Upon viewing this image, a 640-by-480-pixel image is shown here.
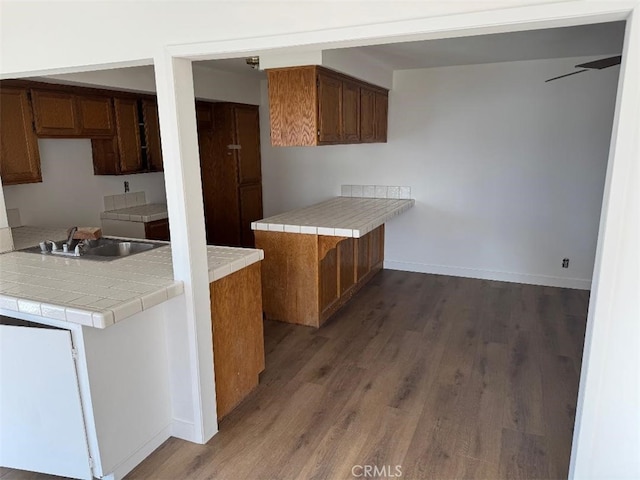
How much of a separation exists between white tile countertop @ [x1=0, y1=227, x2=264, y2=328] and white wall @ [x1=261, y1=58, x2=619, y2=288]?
2.83 metres

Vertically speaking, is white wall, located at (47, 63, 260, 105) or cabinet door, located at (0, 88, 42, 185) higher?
white wall, located at (47, 63, 260, 105)

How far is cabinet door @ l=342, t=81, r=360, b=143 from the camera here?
3.86 metres

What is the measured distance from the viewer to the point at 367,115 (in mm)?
4355

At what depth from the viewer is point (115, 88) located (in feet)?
12.1

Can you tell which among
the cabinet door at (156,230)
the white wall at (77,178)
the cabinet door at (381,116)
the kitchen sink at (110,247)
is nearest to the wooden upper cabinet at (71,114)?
the white wall at (77,178)

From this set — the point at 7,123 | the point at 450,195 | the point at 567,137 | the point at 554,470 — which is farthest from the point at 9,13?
the point at 567,137

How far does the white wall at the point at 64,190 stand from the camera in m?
3.57

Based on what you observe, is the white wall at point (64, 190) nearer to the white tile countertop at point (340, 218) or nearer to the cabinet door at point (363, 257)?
the white tile countertop at point (340, 218)

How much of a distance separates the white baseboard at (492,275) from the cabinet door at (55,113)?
135 inches

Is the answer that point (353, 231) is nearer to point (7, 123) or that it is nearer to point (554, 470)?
point (554, 470)
